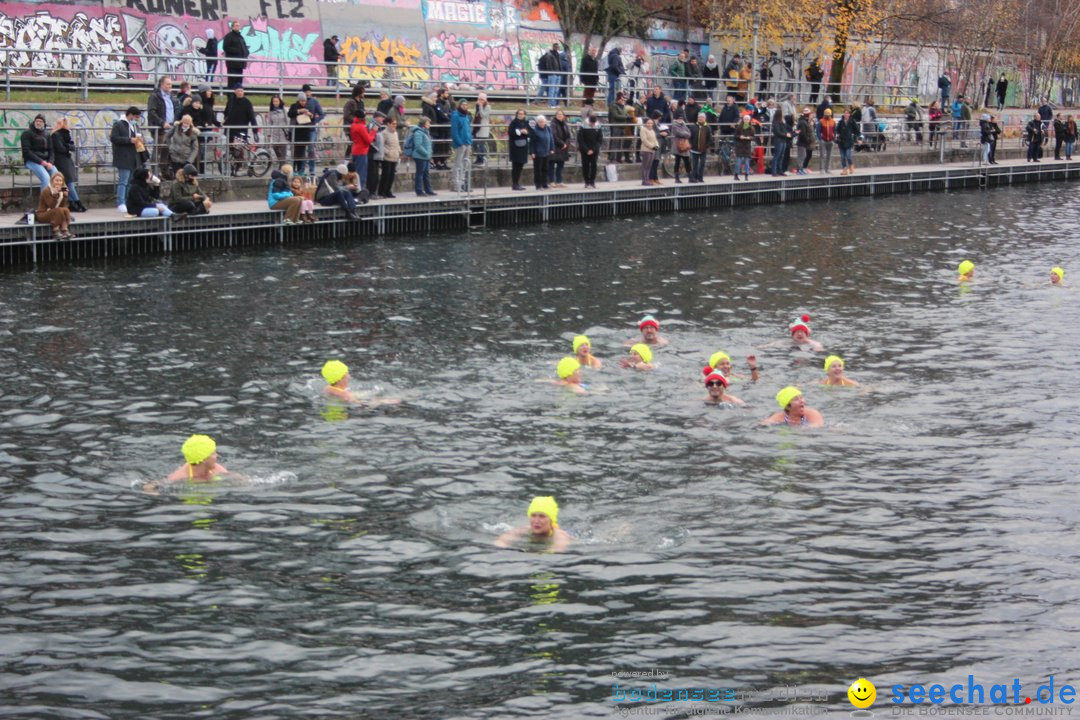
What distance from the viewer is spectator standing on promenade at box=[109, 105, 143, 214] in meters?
28.0

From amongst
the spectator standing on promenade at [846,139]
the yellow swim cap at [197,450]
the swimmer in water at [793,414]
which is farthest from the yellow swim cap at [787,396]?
the spectator standing on promenade at [846,139]

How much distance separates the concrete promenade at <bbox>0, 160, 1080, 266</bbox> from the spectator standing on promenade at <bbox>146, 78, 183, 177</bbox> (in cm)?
151

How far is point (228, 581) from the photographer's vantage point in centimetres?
1242

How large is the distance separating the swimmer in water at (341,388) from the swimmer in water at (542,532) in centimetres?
528

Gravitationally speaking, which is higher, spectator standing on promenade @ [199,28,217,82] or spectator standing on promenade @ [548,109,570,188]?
spectator standing on promenade @ [199,28,217,82]

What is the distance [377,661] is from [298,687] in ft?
2.40

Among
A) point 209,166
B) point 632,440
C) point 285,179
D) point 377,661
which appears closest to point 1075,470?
point 632,440

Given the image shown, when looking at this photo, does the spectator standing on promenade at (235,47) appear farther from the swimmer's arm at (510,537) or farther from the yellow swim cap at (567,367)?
the swimmer's arm at (510,537)

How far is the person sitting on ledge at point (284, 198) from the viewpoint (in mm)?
30719

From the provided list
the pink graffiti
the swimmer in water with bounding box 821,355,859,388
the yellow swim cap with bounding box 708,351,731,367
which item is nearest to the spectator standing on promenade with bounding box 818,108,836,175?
the pink graffiti

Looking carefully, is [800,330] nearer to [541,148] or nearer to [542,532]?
[542,532]

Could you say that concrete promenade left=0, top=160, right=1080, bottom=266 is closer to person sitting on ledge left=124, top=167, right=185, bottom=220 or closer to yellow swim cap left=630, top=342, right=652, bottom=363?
person sitting on ledge left=124, top=167, right=185, bottom=220

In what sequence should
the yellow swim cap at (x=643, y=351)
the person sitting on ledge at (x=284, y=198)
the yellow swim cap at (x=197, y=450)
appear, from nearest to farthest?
the yellow swim cap at (x=197, y=450) < the yellow swim cap at (x=643, y=351) < the person sitting on ledge at (x=284, y=198)

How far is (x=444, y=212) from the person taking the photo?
3434 centimetres
